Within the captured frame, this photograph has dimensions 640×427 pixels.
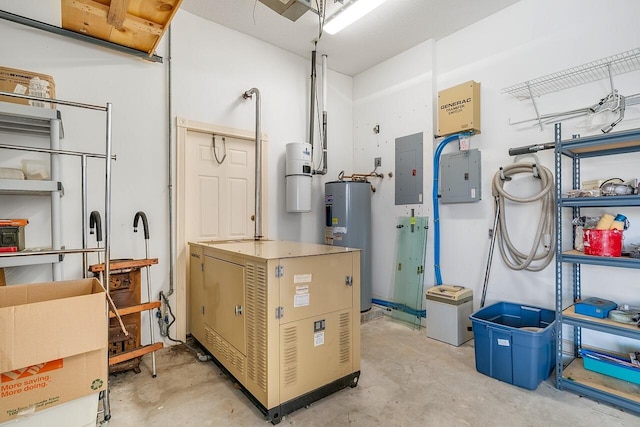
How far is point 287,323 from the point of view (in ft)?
6.37

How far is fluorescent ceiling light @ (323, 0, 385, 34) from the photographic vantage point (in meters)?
2.73

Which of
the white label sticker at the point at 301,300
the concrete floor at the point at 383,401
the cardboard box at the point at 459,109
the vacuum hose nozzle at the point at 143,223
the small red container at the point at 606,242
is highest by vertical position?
the cardboard box at the point at 459,109

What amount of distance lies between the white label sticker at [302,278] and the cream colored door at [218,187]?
173 centimetres

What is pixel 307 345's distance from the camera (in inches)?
80.0

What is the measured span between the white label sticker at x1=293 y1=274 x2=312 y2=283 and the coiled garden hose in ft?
6.95

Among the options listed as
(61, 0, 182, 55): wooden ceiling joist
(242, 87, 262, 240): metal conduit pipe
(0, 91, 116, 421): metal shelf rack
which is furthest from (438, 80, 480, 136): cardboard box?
(0, 91, 116, 421): metal shelf rack

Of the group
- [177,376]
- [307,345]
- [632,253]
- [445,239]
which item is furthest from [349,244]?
[632,253]

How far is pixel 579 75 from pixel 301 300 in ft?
9.61

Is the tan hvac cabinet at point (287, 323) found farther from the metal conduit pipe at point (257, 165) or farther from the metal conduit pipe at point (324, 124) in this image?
the metal conduit pipe at point (324, 124)

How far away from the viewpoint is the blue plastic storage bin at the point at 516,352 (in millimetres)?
2238

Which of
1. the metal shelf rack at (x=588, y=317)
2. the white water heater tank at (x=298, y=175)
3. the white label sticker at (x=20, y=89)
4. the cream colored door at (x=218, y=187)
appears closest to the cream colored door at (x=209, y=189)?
the cream colored door at (x=218, y=187)

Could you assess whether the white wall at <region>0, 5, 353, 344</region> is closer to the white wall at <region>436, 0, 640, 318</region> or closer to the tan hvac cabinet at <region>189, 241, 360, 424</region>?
the tan hvac cabinet at <region>189, 241, 360, 424</region>

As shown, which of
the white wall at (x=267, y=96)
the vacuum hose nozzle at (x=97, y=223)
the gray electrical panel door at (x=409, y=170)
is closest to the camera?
the vacuum hose nozzle at (x=97, y=223)

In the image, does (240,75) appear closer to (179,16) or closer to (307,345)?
(179,16)
